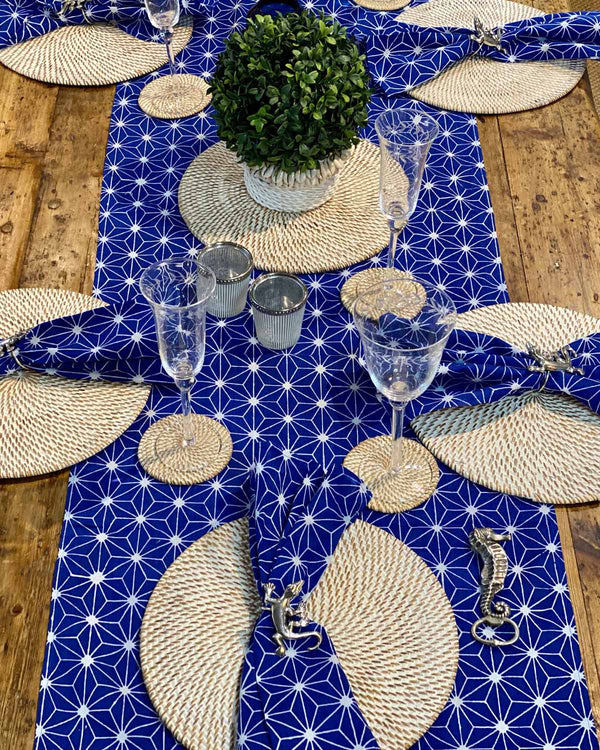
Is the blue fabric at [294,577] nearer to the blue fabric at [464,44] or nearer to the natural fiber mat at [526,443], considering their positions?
the natural fiber mat at [526,443]

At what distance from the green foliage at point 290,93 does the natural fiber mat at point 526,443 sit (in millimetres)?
481

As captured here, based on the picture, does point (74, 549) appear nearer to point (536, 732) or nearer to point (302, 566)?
point (302, 566)

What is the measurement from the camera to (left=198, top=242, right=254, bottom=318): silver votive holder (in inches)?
63.9

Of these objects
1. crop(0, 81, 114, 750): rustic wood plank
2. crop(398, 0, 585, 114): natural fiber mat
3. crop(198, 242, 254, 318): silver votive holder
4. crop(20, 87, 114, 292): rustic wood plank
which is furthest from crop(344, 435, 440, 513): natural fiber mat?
crop(398, 0, 585, 114): natural fiber mat

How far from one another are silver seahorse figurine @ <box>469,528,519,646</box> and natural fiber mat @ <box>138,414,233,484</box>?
15.6 inches

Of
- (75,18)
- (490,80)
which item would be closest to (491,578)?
(490,80)

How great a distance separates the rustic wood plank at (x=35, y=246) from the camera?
128cm

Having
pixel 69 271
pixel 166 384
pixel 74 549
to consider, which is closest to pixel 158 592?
pixel 74 549

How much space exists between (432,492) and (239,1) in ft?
4.70

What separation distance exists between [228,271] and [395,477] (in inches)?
18.7

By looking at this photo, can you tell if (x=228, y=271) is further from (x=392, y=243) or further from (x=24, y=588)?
(x=24, y=588)

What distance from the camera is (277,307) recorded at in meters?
1.60

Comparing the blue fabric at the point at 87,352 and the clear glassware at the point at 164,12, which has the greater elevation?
the clear glassware at the point at 164,12

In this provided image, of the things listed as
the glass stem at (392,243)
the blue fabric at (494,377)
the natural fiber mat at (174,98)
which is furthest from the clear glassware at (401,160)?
the natural fiber mat at (174,98)
